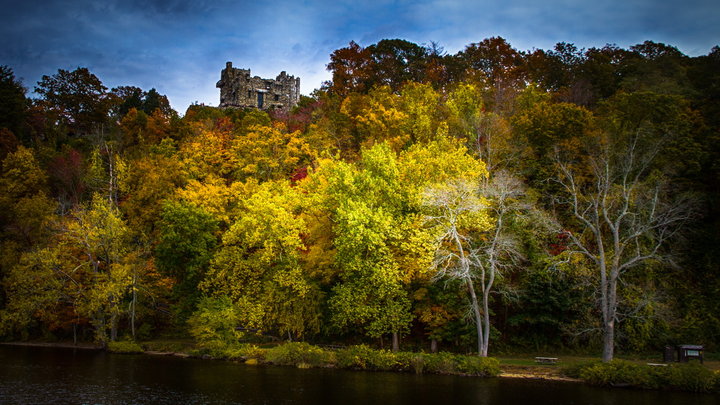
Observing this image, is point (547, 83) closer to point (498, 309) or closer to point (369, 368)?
point (498, 309)

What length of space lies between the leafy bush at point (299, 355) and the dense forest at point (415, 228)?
205 centimetres

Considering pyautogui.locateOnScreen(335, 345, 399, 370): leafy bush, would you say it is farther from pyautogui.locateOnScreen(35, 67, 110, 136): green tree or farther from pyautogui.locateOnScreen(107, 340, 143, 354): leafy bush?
pyautogui.locateOnScreen(35, 67, 110, 136): green tree

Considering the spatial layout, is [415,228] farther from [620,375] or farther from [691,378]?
[691,378]

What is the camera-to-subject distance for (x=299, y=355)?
31.0 m

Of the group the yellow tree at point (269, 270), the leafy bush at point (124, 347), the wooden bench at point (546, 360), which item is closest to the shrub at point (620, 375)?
the wooden bench at point (546, 360)

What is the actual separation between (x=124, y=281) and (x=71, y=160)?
80.7 feet

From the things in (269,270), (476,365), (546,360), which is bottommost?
(476,365)

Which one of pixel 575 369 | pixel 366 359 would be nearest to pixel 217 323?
pixel 366 359

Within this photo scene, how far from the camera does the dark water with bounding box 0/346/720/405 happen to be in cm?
2089

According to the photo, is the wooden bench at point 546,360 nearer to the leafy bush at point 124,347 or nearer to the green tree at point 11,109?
the leafy bush at point 124,347

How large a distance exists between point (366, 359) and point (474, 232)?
1009 cm

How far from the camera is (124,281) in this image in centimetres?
3841

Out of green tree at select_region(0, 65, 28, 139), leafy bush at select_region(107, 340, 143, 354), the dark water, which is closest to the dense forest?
leafy bush at select_region(107, 340, 143, 354)

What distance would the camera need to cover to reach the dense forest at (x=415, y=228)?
3002 centimetres
